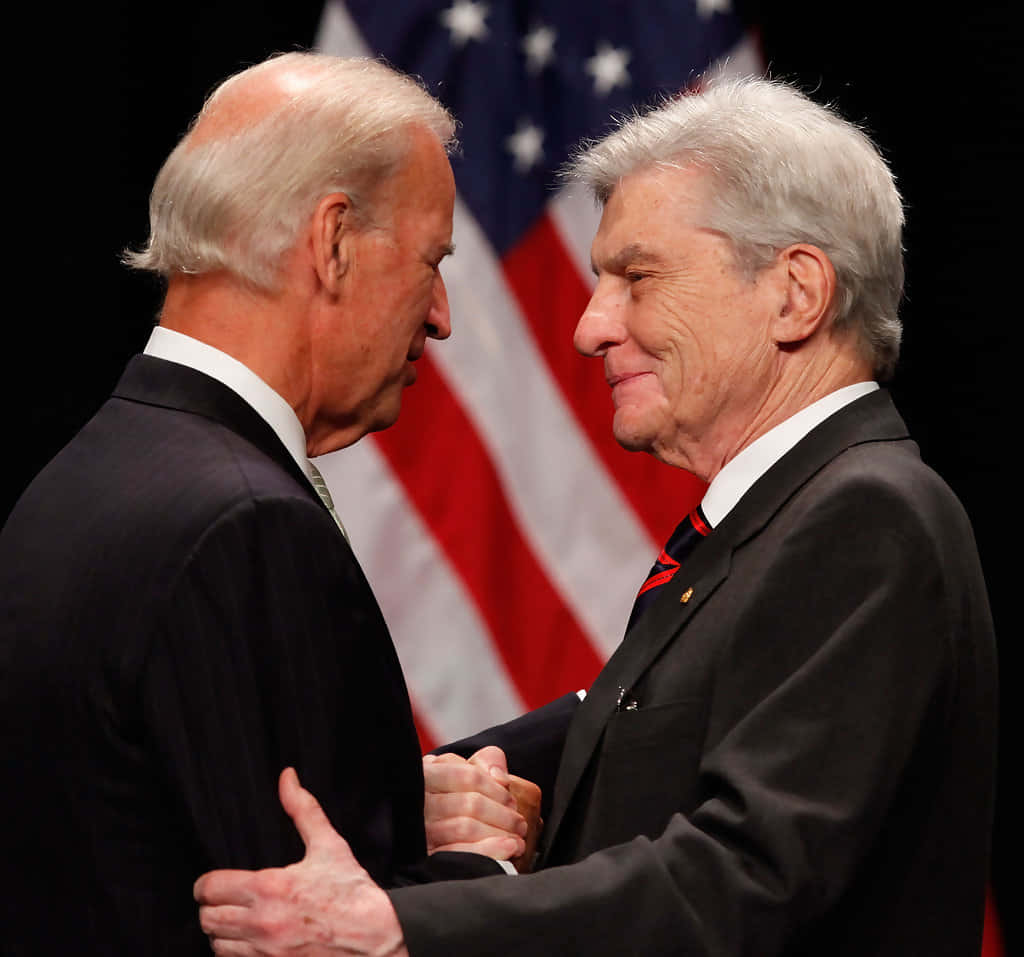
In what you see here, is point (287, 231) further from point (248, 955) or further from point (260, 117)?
point (248, 955)

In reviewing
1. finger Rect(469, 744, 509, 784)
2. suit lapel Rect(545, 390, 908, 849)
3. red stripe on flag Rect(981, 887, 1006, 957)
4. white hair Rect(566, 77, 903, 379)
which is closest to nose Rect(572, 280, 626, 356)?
white hair Rect(566, 77, 903, 379)

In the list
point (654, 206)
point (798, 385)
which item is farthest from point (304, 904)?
point (654, 206)

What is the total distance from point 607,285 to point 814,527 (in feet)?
1.66

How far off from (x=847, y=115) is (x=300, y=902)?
2.03 meters

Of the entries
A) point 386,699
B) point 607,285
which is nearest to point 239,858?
point 386,699

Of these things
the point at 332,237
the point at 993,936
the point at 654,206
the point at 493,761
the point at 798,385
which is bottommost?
the point at 993,936

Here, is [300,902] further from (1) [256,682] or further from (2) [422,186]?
(2) [422,186]

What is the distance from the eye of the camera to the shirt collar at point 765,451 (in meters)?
1.69

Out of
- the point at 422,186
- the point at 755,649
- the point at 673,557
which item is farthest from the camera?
the point at 673,557

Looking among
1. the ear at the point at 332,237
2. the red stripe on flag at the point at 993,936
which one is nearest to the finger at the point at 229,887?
the ear at the point at 332,237

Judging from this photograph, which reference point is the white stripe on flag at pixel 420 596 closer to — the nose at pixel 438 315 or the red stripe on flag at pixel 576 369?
the red stripe on flag at pixel 576 369

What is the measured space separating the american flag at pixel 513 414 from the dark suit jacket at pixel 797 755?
4.10ft

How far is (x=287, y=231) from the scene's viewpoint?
1.50 meters

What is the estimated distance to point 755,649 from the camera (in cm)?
151
